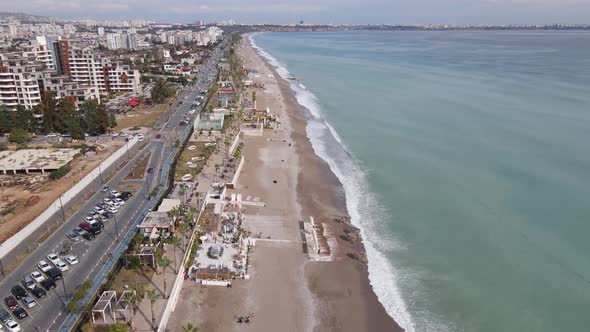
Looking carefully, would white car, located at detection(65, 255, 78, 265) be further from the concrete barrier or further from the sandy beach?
the concrete barrier

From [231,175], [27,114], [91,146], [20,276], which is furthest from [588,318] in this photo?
[27,114]

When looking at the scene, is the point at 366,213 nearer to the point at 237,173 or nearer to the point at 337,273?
the point at 337,273

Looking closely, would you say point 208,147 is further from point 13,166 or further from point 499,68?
point 499,68

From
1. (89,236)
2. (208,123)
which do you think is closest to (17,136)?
(208,123)

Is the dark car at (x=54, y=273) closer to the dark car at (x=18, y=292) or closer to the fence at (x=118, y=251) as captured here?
the dark car at (x=18, y=292)

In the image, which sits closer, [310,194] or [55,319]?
[55,319]

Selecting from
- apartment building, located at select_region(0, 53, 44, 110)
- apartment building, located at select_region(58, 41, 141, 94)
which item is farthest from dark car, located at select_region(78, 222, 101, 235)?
apartment building, located at select_region(58, 41, 141, 94)
